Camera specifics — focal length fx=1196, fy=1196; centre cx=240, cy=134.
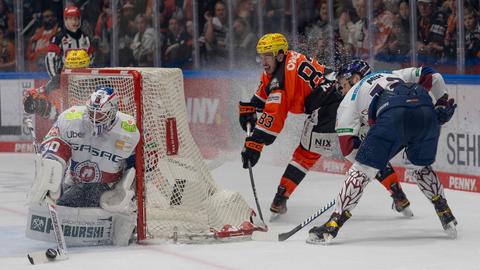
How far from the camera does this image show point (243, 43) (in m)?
11.4

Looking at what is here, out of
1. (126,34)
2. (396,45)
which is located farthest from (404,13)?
(126,34)

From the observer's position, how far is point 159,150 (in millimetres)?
6680

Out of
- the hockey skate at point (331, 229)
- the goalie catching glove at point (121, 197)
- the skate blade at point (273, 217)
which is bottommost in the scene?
the skate blade at point (273, 217)

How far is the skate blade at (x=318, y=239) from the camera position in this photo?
624 centimetres

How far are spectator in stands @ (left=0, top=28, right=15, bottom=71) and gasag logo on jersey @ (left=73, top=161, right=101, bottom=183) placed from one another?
21.9 ft

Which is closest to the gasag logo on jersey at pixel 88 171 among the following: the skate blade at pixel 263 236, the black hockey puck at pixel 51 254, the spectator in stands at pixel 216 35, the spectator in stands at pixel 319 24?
the black hockey puck at pixel 51 254

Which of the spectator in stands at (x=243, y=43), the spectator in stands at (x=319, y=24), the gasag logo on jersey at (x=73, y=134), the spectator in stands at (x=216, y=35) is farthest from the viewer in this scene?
the spectator in stands at (x=216, y=35)

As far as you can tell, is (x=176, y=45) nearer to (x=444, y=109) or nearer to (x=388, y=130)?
(x=444, y=109)

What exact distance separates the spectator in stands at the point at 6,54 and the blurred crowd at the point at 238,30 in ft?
0.04

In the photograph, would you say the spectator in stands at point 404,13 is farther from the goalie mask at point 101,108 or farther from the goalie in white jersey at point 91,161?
the goalie mask at point 101,108

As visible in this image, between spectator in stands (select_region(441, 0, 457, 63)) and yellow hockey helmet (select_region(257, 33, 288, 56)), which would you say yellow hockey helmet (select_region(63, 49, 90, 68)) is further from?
spectator in stands (select_region(441, 0, 457, 63))

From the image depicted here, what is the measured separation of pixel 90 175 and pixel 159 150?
0.48 meters

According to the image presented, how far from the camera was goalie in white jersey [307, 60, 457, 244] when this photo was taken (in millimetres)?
6203

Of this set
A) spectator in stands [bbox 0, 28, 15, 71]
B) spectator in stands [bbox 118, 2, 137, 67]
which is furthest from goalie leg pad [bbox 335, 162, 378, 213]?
spectator in stands [bbox 0, 28, 15, 71]
